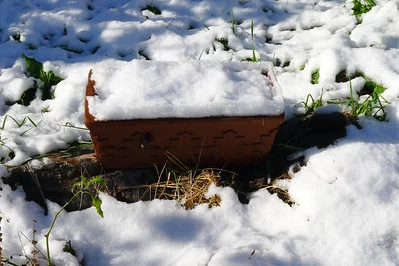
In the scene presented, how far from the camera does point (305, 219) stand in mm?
1805

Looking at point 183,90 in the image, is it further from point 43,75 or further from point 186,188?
point 43,75

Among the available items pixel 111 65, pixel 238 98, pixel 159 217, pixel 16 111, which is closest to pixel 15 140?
pixel 16 111

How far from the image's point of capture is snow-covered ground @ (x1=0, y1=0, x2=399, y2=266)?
5.70ft

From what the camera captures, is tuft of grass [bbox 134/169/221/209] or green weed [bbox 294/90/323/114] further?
green weed [bbox 294/90/323/114]

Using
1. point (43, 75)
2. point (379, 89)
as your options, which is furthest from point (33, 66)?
point (379, 89)

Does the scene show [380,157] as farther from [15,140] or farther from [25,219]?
[15,140]

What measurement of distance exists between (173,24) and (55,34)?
669 mm

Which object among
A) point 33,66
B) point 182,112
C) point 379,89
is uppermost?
point 182,112

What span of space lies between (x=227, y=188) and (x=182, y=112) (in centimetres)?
40

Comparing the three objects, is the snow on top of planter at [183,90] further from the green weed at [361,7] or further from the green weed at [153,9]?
the green weed at [361,7]

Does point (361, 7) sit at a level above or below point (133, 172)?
above

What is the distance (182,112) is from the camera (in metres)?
1.73

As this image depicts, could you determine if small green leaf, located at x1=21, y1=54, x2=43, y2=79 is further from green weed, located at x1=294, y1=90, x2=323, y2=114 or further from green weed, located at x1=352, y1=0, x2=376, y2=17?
green weed, located at x1=352, y1=0, x2=376, y2=17

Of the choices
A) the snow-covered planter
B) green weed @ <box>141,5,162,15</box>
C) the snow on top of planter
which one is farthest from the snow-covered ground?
the snow on top of planter
